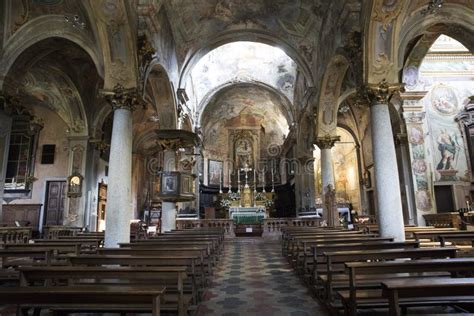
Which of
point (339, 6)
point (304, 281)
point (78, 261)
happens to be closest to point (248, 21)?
point (339, 6)

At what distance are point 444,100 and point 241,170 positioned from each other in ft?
50.4

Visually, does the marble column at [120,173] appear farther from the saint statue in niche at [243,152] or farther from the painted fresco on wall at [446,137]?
the saint statue in niche at [243,152]

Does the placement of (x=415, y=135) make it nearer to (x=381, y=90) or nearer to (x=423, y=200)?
(x=423, y=200)

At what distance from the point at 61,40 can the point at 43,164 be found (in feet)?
29.5

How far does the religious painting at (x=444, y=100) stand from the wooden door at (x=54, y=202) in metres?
19.3

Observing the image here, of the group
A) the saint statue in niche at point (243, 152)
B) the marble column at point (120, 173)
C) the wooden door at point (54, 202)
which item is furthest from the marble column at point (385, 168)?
the saint statue in niche at point (243, 152)

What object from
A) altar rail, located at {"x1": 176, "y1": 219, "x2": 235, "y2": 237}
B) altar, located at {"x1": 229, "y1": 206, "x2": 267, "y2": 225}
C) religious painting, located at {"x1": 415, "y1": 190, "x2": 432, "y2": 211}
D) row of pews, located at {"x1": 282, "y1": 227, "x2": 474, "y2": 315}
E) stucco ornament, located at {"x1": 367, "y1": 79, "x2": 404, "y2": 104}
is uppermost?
stucco ornament, located at {"x1": 367, "y1": 79, "x2": 404, "y2": 104}

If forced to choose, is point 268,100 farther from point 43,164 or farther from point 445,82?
point 43,164

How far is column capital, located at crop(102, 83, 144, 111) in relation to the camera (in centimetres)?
823

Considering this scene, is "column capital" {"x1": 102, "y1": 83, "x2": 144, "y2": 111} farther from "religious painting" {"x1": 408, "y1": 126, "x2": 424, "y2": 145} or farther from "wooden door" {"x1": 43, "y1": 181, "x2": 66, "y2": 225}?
"religious painting" {"x1": 408, "y1": 126, "x2": 424, "y2": 145}

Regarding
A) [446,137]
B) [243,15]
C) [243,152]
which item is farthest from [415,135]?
[243,152]

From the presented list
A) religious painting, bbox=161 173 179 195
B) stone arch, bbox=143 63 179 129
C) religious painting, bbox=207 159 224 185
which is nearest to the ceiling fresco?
stone arch, bbox=143 63 179 129

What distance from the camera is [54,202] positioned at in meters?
16.5

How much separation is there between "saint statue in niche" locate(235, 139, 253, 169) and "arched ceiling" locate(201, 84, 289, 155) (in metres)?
1.21
